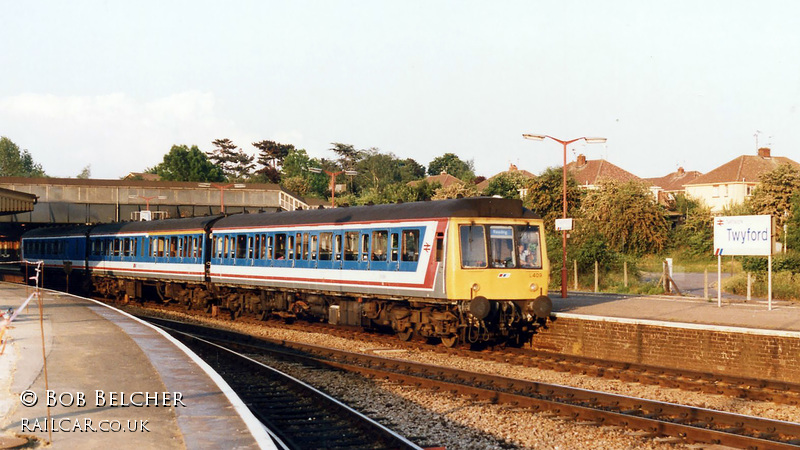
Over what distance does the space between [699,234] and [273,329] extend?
4220 cm

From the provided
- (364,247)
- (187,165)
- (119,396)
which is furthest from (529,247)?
(187,165)

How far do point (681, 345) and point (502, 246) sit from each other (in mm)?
4456

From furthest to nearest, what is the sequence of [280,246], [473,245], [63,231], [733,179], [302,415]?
[733,179] < [63,231] < [280,246] < [473,245] < [302,415]

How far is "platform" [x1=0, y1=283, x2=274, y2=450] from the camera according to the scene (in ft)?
28.7

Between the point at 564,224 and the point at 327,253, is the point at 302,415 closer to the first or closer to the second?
the point at 327,253

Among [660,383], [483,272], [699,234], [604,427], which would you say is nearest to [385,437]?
[604,427]

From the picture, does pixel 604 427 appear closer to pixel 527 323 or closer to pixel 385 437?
pixel 385 437

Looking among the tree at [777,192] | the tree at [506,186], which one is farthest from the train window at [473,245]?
the tree at [506,186]

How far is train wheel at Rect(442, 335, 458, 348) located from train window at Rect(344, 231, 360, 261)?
343cm

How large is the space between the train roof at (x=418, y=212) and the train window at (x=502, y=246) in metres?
0.35

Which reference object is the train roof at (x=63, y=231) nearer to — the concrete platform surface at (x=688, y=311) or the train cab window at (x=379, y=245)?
the train cab window at (x=379, y=245)

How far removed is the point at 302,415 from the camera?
12.0 meters

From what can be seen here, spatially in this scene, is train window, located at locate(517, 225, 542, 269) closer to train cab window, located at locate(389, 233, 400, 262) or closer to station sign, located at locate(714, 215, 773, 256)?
train cab window, located at locate(389, 233, 400, 262)

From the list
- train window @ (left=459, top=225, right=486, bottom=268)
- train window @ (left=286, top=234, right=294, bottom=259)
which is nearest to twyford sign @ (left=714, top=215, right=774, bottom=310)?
train window @ (left=459, top=225, right=486, bottom=268)
